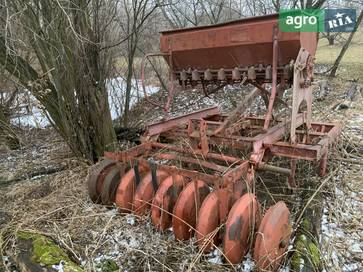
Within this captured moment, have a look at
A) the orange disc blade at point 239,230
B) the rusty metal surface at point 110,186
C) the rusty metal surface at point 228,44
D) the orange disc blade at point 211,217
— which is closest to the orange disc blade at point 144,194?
the rusty metal surface at point 110,186

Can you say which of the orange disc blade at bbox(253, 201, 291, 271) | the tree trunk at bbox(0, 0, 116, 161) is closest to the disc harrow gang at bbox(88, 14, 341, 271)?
the orange disc blade at bbox(253, 201, 291, 271)

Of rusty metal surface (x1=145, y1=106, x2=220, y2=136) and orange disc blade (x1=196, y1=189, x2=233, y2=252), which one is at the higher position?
rusty metal surface (x1=145, y1=106, x2=220, y2=136)

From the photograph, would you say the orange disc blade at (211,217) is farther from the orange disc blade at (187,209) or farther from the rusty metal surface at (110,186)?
the rusty metal surface at (110,186)

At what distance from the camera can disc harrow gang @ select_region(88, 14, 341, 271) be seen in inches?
118

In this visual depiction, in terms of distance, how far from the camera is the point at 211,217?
10.1 feet

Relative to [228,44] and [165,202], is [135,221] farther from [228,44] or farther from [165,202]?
[228,44]

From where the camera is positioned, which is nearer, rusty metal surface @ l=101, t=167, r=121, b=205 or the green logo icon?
the green logo icon

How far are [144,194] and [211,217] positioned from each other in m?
0.85

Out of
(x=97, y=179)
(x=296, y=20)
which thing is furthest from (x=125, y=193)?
(x=296, y=20)

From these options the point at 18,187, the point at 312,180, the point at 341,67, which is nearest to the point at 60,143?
the point at 18,187

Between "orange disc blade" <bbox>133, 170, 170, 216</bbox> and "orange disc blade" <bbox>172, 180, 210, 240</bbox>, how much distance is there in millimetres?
450

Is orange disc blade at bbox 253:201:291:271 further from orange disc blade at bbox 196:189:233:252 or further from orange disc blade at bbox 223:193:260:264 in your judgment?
orange disc blade at bbox 196:189:233:252

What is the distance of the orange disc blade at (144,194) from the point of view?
12.0ft

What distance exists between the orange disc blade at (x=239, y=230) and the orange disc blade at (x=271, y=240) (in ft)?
0.38
